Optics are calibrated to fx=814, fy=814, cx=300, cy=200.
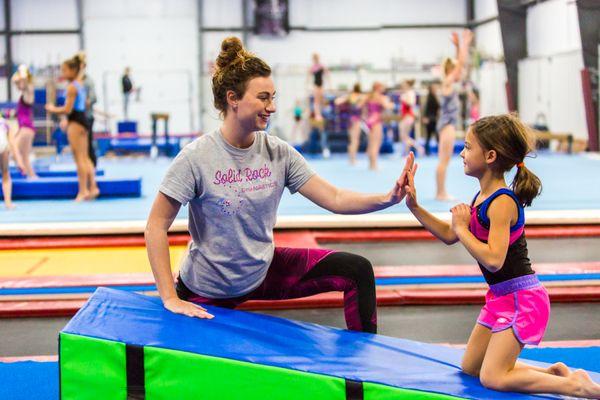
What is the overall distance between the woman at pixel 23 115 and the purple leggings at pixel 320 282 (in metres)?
5.49

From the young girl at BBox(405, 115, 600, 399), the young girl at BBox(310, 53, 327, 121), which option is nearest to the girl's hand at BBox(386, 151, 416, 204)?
the young girl at BBox(405, 115, 600, 399)

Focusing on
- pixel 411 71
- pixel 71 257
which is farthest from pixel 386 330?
pixel 411 71

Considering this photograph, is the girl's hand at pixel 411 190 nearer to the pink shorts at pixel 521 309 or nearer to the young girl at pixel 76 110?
the pink shorts at pixel 521 309

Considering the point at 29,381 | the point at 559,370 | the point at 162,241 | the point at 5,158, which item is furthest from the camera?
the point at 5,158

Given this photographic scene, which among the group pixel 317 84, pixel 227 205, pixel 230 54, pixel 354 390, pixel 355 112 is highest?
pixel 317 84

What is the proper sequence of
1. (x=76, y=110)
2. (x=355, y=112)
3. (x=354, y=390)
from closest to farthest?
(x=354, y=390), (x=76, y=110), (x=355, y=112)

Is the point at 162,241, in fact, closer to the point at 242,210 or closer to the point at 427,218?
the point at 242,210

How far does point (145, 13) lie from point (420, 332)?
17546 mm

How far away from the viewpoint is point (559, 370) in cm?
257

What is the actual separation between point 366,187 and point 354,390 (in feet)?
20.5

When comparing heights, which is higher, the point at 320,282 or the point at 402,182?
the point at 402,182

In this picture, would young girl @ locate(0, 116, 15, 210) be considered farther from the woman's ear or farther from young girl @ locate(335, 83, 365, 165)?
young girl @ locate(335, 83, 365, 165)

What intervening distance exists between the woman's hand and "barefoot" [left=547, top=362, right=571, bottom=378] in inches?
43.7

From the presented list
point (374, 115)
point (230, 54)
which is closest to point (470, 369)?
point (230, 54)
